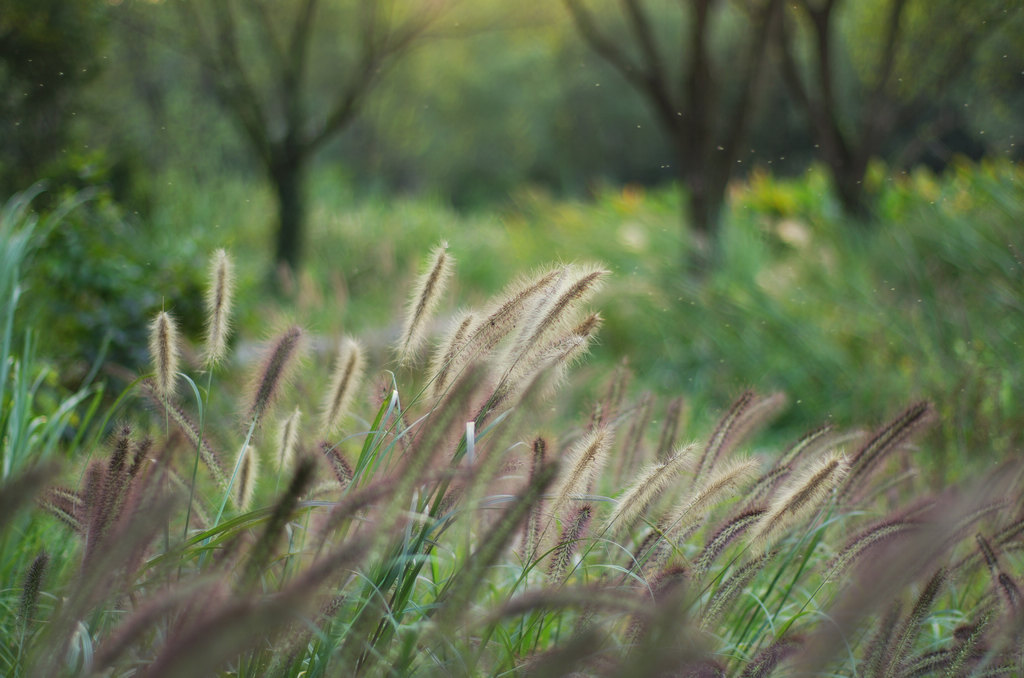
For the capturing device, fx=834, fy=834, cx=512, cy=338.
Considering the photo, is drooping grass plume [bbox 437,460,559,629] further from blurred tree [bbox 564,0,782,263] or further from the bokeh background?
blurred tree [bbox 564,0,782,263]

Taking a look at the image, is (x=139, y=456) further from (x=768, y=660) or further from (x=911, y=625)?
(x=911, y=625)

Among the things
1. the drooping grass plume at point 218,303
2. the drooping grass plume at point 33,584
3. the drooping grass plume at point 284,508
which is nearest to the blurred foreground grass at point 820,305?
the drooping grass plume at point 218,303

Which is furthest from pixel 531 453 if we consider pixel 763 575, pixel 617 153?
pixel 617 153

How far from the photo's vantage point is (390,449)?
106cm

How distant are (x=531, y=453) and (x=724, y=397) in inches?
114

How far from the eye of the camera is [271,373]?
3.60 ft

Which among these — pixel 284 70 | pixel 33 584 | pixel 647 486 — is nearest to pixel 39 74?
pixel 284 70

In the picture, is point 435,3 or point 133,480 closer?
point 133,480

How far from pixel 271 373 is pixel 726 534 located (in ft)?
2.03

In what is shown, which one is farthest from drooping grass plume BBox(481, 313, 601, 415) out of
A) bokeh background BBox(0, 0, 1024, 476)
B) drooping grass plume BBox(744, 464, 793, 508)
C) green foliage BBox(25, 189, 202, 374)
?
green foliage BBox(25, 189, 202, 374)

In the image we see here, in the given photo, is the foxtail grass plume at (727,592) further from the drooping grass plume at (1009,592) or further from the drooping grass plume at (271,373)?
the drooping grass plume at (271,373)

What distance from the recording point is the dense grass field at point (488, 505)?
734mm

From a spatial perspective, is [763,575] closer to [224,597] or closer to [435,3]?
[224,597]

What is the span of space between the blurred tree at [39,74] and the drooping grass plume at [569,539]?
3.83 m
